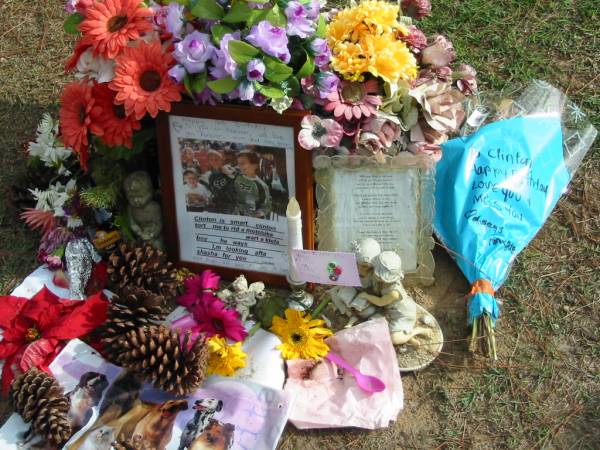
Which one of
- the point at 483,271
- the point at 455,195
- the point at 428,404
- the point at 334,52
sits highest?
the point at 334,52

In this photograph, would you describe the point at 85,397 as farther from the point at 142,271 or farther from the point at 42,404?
the point at 142,271

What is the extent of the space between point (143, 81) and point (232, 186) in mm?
479

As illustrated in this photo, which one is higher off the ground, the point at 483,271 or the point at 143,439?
the point at 483,271

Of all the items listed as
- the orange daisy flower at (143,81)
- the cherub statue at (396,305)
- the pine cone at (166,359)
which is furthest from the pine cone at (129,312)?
the cherub statue at (396,305)

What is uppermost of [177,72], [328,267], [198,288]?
[177,72]

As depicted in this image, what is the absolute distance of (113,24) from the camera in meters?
2.22

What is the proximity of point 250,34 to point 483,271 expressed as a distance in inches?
46.6

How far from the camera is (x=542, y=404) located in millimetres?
2180

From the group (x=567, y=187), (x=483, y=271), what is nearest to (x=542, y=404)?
(x=483, y=271)

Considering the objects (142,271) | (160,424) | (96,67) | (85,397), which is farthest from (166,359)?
(96,67)

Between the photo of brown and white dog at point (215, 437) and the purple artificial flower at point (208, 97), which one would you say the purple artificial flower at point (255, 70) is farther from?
the photo of brown and white dog at point (215, 437)

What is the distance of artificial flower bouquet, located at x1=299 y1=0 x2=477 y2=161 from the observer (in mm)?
2191

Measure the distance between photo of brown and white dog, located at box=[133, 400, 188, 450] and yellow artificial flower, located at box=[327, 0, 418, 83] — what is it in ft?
3.87

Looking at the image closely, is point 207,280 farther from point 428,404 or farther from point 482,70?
point 482,70
